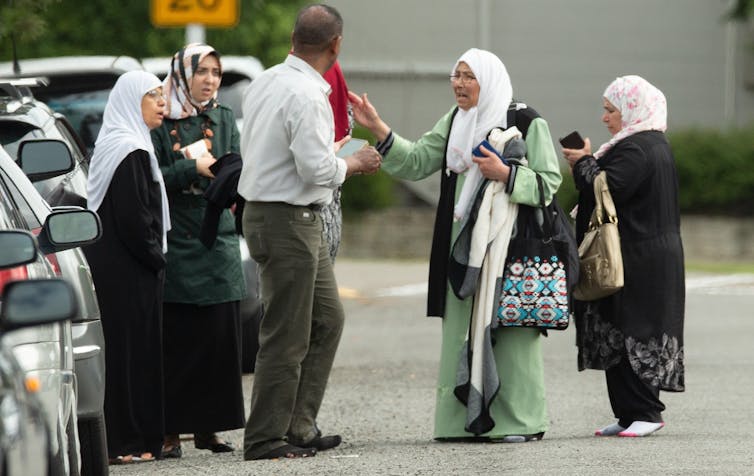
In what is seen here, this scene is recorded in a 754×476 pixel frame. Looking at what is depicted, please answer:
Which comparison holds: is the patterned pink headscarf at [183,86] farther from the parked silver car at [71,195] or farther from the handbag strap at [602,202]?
the handbag strap at [602,202]

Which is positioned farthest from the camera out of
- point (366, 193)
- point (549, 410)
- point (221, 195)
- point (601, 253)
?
point (366, 193)

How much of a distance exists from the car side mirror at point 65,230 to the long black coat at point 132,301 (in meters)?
1.68

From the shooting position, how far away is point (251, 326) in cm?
1125

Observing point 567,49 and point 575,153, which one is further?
point 567,49

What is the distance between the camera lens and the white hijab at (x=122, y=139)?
25.9 feet

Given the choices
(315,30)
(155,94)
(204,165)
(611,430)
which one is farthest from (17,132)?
(611,430)

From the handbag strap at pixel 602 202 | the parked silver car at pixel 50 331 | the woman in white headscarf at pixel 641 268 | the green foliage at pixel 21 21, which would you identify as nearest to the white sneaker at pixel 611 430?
the woman in white headscarf at pixel 641 268

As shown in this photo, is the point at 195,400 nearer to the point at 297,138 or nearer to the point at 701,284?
the point at 297,138

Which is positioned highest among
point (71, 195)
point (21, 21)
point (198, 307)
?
point (21, 21)

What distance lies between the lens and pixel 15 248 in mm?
4637

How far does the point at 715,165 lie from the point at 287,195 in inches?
628

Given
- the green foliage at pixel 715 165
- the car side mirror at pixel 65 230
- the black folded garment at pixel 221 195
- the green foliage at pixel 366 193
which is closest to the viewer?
the car side mirror at pixel 65 230

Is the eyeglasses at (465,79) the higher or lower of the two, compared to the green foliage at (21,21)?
lower

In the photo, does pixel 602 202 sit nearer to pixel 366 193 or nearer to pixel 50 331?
pixel 50 331
